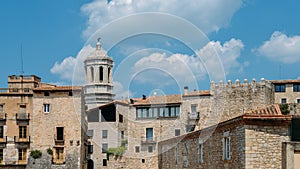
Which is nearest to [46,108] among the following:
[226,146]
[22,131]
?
[22,131]

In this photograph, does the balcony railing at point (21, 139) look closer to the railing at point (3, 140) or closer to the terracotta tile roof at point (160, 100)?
the railing at point (3, 140)

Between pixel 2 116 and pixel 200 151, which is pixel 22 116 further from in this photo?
pixel 200 151

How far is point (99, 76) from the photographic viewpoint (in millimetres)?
72438

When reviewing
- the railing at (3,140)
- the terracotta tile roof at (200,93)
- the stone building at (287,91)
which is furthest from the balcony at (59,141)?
the stone building at (287,91)

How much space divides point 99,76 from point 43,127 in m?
19.8

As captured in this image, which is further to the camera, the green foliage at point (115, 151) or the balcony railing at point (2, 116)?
the green foliage at point (115, 151)

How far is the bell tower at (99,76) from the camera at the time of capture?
7112 cm

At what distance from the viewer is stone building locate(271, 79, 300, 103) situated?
56312 millimetres

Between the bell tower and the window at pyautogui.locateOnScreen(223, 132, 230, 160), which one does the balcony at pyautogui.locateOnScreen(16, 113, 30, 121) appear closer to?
the bell tower

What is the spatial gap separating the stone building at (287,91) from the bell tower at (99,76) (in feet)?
80.7

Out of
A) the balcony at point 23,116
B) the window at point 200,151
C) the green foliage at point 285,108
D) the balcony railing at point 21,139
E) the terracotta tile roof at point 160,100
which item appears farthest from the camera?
the terracotta tile roof at point 160,100

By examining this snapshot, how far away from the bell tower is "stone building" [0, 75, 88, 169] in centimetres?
1597

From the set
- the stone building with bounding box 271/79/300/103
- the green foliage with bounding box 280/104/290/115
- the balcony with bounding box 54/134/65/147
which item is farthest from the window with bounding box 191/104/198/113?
the balcony with bounding box 54/134/65/147

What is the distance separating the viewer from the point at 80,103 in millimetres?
53969
